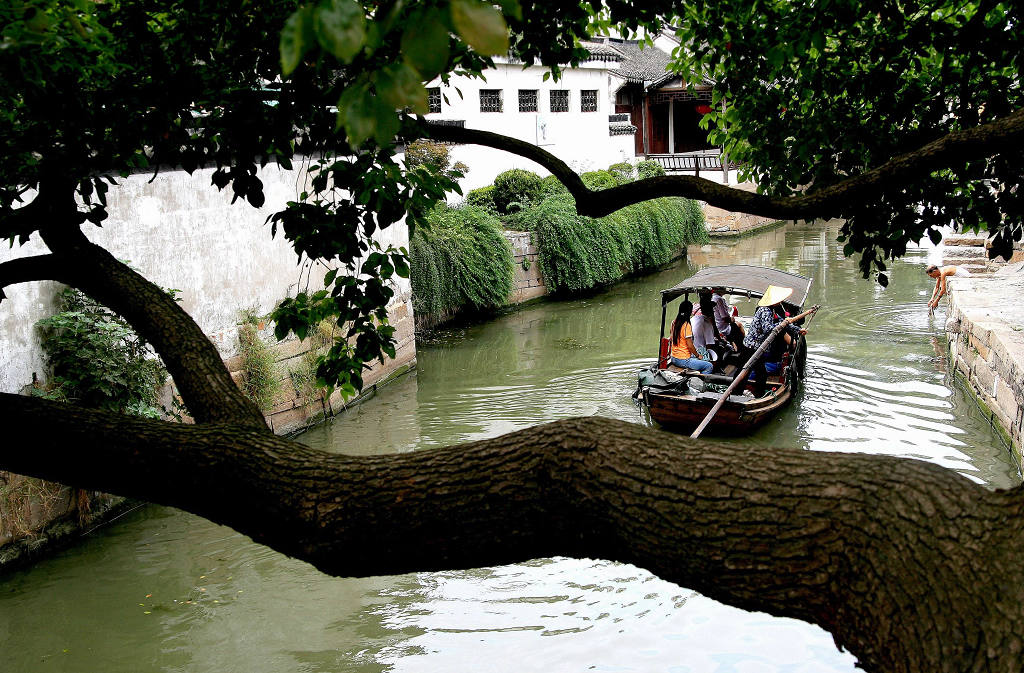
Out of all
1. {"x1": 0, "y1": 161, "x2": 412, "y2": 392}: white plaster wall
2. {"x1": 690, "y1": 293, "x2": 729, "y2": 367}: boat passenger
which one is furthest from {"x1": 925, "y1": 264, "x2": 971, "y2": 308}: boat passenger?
{"x1": 0, "y1": 161, "x2": 412, "y2": 392}: white plaster wall

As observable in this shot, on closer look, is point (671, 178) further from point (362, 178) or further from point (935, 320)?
point (935, 320)

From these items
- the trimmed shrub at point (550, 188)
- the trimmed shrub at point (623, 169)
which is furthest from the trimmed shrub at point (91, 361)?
the trimmed shrub at point (623, 169)

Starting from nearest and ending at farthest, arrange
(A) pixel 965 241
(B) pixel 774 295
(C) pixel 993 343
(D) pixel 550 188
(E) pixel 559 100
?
(C) pixel 993 343
(B) pixel 774 295
(A) pixel 965 241
(D) pixel 550 188
(E) pixel 559 100

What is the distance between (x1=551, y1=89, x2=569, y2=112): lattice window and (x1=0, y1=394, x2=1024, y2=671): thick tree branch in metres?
23.0

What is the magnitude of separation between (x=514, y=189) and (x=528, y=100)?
5.65 metres

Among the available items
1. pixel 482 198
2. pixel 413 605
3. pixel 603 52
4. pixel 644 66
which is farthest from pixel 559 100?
pixel 413 605

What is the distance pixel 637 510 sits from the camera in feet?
6.06

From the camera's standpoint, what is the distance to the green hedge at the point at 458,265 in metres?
14.5

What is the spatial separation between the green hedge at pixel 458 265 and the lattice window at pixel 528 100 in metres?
8.20

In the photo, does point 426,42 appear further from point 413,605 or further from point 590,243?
point 590,243

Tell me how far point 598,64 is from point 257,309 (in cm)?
1794

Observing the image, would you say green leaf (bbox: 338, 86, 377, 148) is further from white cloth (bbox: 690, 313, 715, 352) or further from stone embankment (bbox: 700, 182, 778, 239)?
stone embankment (bbox: 700, 182, 778, 239)

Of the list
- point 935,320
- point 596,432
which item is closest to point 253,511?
point 596,432

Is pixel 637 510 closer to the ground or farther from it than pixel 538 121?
closer to the ground
